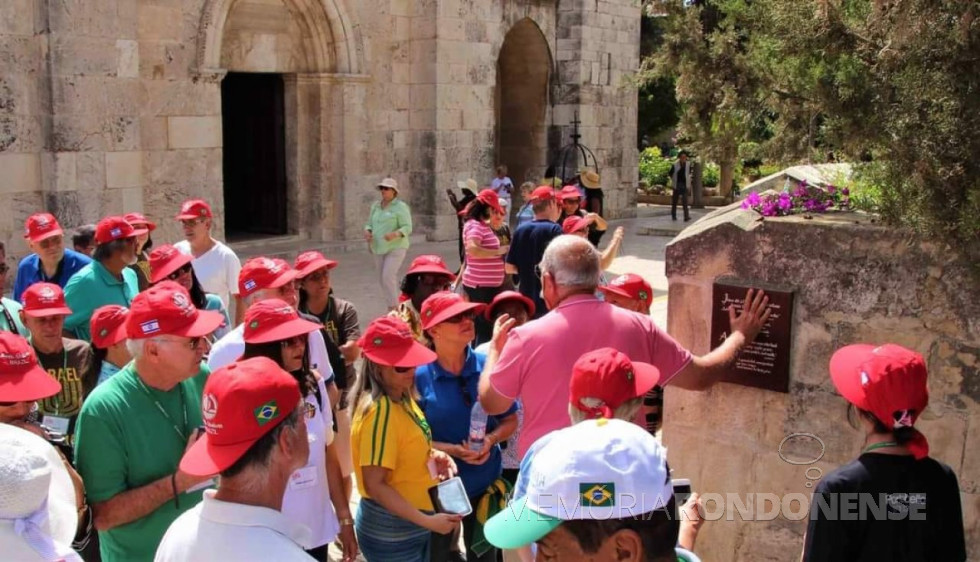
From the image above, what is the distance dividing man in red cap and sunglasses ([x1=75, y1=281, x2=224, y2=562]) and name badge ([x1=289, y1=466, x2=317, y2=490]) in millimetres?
367

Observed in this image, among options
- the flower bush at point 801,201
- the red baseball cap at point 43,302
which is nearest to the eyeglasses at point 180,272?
the red baseball cap at point 43,302

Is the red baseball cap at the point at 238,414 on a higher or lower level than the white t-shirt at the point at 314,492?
higher

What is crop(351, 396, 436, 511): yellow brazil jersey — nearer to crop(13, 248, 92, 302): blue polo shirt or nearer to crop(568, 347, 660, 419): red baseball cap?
crop(568, 347, 660, 419): red baseball cap

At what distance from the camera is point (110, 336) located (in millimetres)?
4320

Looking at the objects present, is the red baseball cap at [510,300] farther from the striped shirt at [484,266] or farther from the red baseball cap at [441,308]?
the striped shirt at [484,266]

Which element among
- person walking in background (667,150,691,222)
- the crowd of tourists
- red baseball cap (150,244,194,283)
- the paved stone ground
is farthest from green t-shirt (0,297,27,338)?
person walking in background (667,150,691,222)

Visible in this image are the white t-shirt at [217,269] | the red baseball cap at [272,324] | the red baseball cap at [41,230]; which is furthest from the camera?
the white t-shirt at [217,269]

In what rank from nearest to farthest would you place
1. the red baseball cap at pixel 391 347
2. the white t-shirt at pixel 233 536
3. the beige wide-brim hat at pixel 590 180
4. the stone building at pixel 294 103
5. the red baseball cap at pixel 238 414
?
the white t-shirt at pixel 233 536 < the red baseball cap at pixel 238 414 < the red baseball cap at pixel 391 347 < the stone building at pixel 294 103 < the beige wide-brim hat at pixel 590 180

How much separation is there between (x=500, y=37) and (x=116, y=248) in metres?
11.4

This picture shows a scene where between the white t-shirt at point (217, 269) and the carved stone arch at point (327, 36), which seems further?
the carved stone arch at point (327, 36)

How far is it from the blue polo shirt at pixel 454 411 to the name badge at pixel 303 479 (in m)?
0.70

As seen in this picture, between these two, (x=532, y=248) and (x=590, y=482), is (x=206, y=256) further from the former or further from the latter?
(x=590, y=482)

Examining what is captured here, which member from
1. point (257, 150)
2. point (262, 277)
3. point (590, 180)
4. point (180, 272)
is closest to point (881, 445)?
point (262, 277)

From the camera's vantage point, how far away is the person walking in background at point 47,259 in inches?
251
